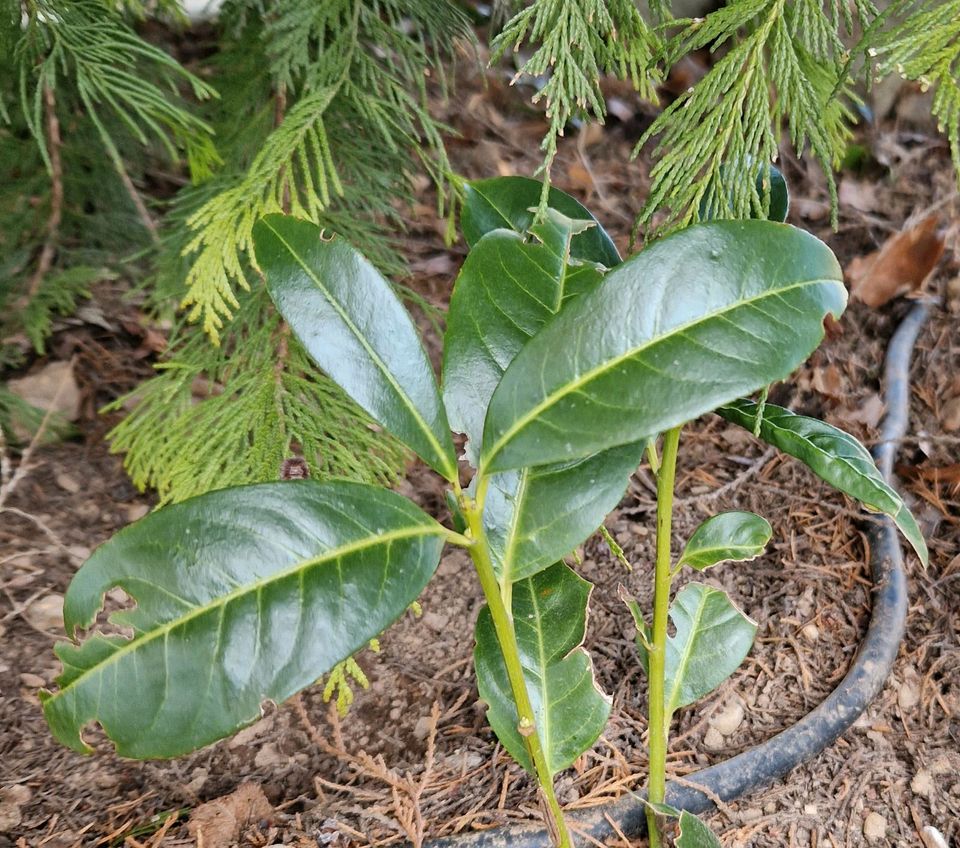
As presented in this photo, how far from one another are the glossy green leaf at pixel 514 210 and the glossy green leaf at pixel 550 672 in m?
0.47

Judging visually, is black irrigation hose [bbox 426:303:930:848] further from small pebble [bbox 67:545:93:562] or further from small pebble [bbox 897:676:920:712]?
small pebble [bbox 67:545:93:562]

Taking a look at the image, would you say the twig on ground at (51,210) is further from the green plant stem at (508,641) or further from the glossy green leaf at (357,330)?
the green plant stem at (508,641)

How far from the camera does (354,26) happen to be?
1621 millimetres

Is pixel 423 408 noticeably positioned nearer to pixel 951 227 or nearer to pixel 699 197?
pixel 699 197

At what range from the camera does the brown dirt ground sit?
1.30 m

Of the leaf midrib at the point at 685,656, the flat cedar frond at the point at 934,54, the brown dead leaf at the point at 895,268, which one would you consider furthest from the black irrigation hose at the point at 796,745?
the flat cedar frond at the point at 934,54

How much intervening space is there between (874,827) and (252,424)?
4.28 ft

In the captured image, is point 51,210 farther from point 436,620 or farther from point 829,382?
point 829,382

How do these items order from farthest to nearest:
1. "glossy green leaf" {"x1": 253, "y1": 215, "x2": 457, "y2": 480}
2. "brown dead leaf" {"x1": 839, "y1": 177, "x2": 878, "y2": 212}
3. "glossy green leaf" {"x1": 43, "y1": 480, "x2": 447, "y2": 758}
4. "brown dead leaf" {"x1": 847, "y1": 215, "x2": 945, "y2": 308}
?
"brown dead leaf" {"x1": 839, "y1": 177, "x2": 878, "y2": 212} < "brown dead leaf" {"x1": 847, "y1": 215, "x2": 945, "y2": 308} < "glossy green leaf" {"x1": 253, "y1": 215, "x2": 457, "y2": 480} < "glossy green leaf" {"x1": 43, "y1": 480, "x2": 447, "y2": 758}

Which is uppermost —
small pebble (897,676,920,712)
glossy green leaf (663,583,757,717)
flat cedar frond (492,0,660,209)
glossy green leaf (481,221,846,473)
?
flat cedar frond (492,0,660,209)

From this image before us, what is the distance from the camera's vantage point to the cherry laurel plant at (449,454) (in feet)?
2.62

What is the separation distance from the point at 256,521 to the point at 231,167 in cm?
124

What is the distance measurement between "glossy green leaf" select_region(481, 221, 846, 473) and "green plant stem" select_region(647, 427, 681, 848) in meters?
0.19

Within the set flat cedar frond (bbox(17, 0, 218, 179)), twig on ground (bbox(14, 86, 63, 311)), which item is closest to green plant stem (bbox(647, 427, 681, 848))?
flat cedar frond (bbox(17, 0, 218, 179))
